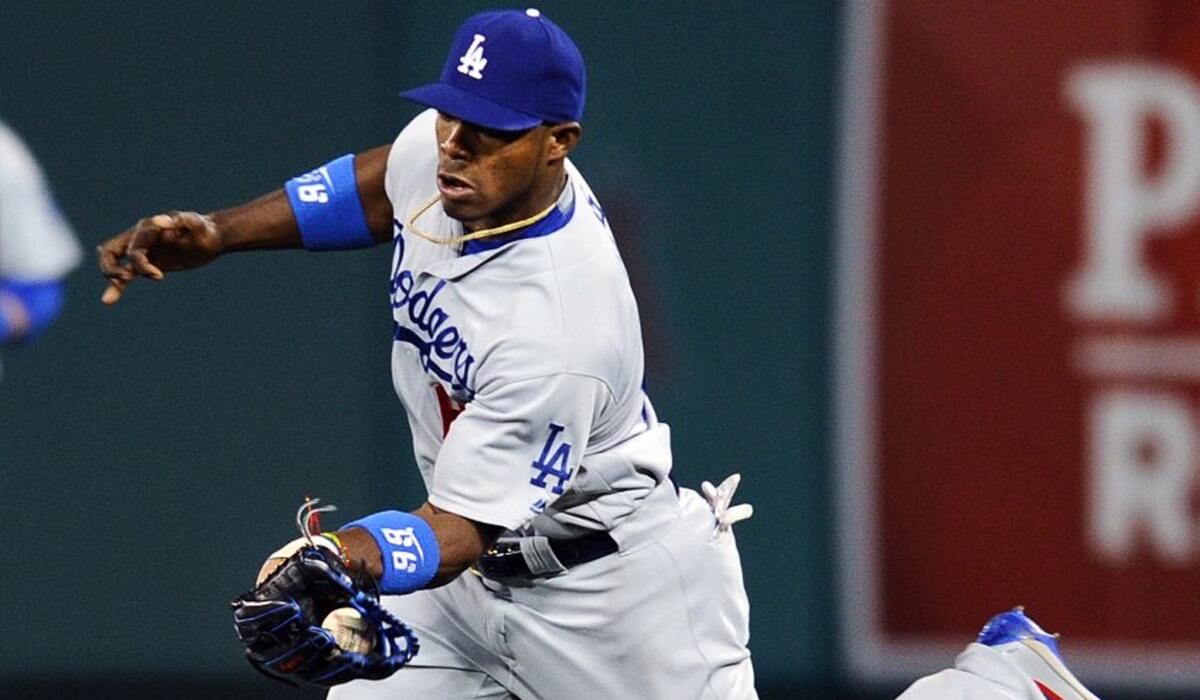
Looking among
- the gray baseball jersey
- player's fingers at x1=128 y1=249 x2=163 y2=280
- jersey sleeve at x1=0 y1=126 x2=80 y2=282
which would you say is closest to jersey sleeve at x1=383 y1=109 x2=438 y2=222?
the gray baseball jersey

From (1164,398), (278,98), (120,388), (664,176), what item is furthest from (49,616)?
(1164,398)

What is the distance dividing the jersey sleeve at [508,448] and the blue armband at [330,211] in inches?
29.7

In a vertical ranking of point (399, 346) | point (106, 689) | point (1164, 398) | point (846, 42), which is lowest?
point (106, 689)

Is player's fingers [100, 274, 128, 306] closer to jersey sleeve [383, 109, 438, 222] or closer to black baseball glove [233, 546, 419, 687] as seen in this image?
jersey sleeve [383, 109, 438, 222]

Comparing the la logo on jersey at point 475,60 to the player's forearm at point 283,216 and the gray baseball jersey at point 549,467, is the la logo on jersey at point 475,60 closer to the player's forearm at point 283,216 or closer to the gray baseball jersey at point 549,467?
the gray baseball jersey at point 549,467

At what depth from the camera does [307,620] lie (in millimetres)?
3775

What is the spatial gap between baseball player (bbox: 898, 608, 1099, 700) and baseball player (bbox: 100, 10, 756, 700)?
40cm

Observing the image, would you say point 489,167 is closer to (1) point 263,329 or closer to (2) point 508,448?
(2) point 508,448

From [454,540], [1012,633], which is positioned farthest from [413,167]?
[1012,633]

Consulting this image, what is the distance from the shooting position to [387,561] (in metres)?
3.87

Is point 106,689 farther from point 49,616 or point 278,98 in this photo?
point 278,98

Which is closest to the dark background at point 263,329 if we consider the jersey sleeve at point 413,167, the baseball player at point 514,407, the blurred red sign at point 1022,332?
the blurred red sign at point 1022,332

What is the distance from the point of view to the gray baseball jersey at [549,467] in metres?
4.03

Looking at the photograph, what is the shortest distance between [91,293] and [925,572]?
2.93 metres
